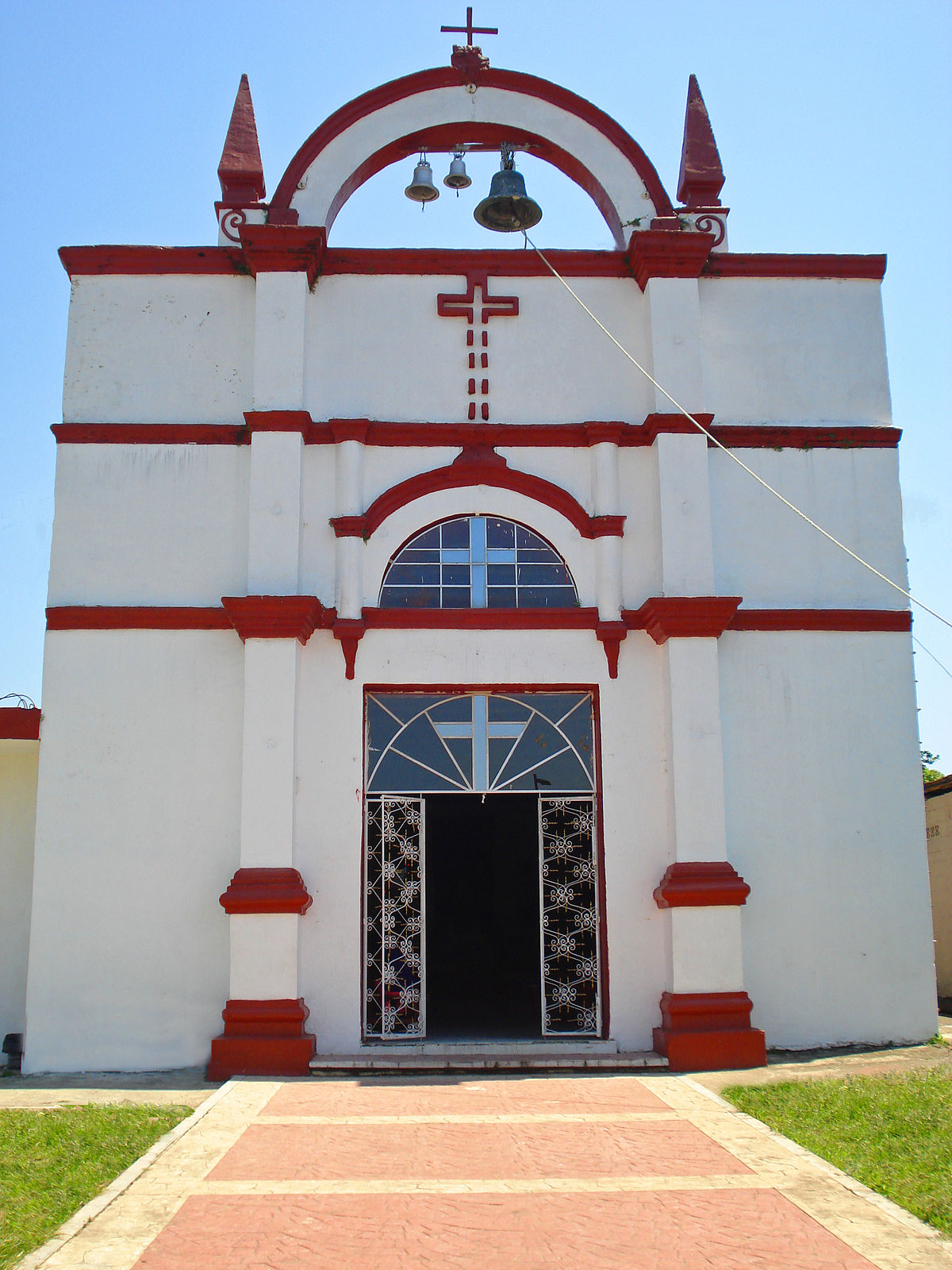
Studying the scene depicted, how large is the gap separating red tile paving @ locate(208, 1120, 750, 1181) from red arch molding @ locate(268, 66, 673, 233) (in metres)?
7.35

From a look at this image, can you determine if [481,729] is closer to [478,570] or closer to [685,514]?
[478,570]

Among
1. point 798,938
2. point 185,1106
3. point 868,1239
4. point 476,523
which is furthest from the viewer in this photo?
point 476,523

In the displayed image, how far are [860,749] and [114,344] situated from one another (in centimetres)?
701

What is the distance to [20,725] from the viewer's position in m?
9.30

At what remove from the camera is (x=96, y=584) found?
9.25 m

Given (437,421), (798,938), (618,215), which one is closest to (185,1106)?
(798,938)

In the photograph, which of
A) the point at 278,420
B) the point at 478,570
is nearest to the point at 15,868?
the point at 278,420

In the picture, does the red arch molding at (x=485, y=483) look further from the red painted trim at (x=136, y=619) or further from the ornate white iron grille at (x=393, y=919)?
the ornate white iron grille at (x=393, y=919)

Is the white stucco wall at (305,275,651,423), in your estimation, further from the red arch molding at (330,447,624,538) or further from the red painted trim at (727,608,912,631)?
the red painted trim at (727,608,912,631)

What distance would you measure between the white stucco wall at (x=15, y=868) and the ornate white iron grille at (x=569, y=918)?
13.5 feet

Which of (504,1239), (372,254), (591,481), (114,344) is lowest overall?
(504,1239)

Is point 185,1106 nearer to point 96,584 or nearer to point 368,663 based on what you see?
point 368,663

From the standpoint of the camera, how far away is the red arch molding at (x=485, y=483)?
9.46 m

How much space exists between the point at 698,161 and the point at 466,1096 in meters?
7.97
